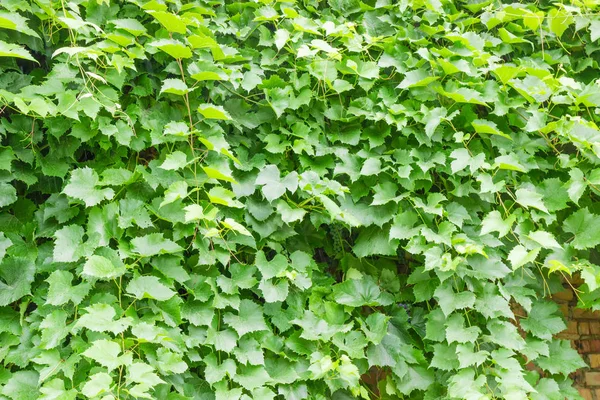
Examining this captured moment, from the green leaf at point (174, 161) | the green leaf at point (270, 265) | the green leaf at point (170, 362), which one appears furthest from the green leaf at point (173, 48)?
the green leaf at point (170, 362)

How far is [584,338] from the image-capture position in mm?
2639

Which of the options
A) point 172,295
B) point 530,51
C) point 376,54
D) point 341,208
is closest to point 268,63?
point 376,54

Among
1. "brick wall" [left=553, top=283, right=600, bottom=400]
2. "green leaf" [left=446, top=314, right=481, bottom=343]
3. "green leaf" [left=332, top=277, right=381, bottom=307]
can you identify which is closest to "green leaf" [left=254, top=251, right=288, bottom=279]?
"green leaf" [left=332, top=277, right=381, bottom=307]

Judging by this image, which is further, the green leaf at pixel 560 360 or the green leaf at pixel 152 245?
the green leaf at pixel 560 360

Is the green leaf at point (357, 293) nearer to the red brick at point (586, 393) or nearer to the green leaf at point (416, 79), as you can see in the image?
the green leaf at point (416, 79)

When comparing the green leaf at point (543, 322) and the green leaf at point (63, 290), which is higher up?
the green leaf at point (63, 290)

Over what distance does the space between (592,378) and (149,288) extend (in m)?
2.19

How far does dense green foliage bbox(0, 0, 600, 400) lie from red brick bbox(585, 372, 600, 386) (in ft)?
2.18

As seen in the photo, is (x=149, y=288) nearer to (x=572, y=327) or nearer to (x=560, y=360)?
(x=560, y=360)

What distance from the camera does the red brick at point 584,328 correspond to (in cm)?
263

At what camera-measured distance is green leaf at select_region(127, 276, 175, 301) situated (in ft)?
5.56

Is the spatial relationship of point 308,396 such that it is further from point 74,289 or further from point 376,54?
point 376,54

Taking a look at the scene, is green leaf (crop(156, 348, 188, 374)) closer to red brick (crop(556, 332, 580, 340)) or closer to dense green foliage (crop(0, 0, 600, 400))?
dense green foliage (crop(0, 0, 600, 400))

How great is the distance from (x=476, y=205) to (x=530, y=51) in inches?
31.4
